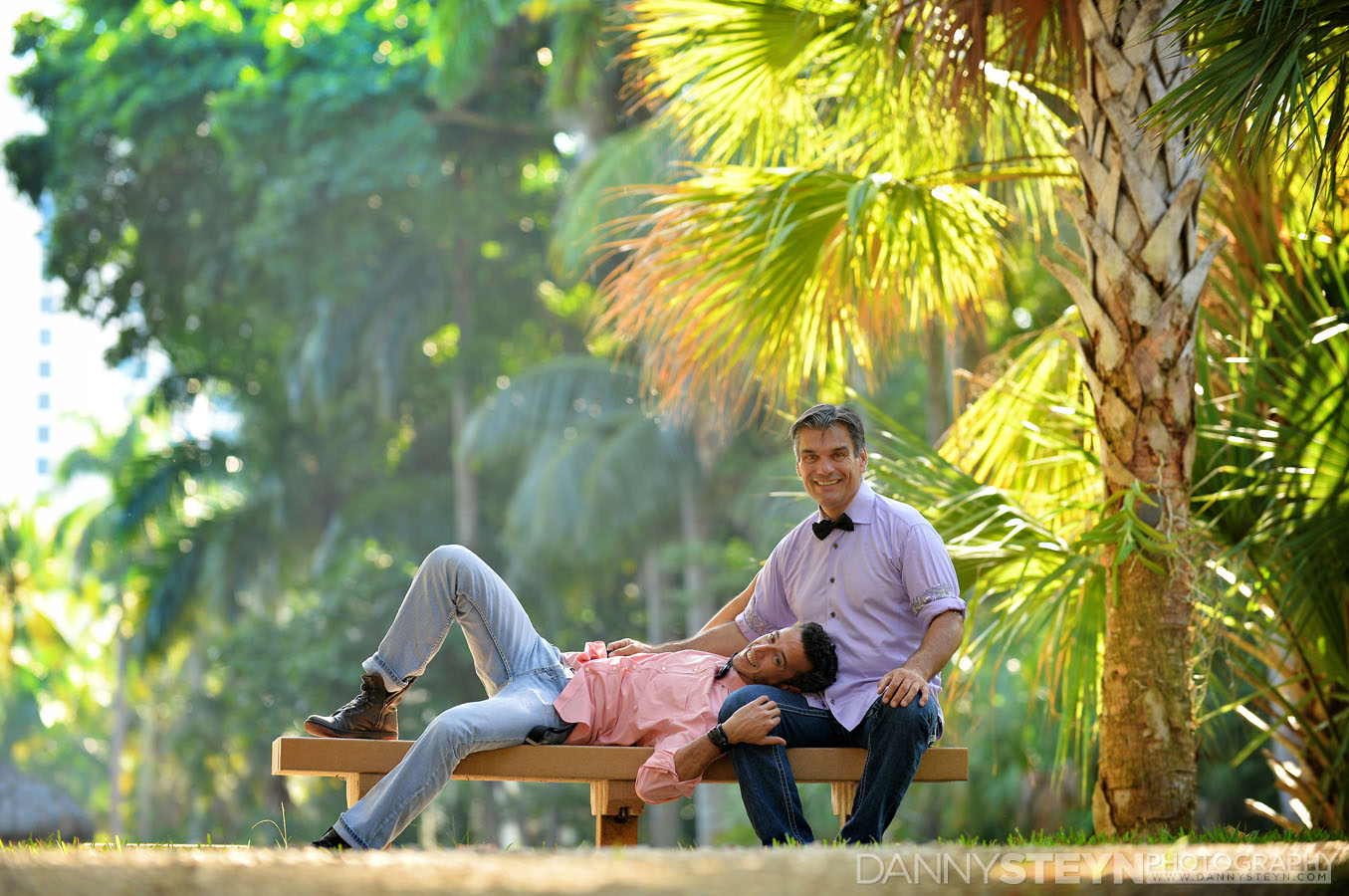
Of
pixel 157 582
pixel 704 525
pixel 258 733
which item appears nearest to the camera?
pixel 704 525

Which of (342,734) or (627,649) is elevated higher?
(627,649)

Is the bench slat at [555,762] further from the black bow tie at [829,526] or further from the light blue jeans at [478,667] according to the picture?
the black bow tie at [829,526]

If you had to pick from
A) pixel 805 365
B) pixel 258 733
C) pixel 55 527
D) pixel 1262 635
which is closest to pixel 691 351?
pixel 805 365

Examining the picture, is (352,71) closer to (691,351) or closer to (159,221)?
(159,221)

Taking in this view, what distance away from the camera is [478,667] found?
4.50 m

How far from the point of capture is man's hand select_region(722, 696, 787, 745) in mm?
3889

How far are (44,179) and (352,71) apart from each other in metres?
5.49

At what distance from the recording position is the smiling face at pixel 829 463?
4.30 m

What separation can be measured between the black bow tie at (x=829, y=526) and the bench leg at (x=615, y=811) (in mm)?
1033

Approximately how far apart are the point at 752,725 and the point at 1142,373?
211cm

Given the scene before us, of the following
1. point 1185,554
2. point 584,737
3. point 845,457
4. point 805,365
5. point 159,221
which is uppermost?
point 159,221

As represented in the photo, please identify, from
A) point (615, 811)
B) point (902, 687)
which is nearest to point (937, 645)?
point (902, 687)

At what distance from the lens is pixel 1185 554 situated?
467 cm

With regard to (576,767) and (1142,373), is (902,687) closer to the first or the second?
(576,767)
